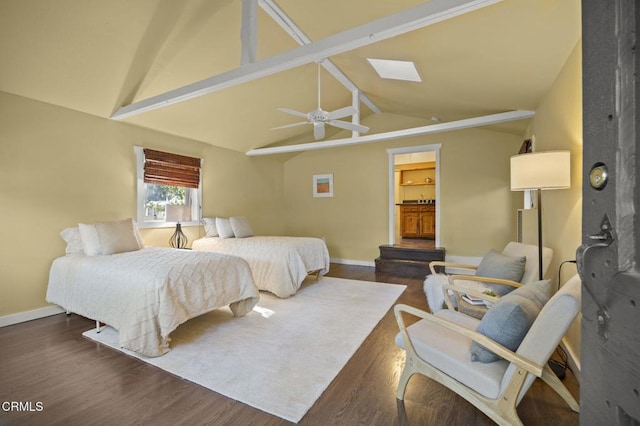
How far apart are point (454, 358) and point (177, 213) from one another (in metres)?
4.25

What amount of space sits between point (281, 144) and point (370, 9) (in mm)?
4287

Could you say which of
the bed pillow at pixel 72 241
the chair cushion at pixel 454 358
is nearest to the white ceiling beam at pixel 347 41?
the bed pillow at pixel 72 241

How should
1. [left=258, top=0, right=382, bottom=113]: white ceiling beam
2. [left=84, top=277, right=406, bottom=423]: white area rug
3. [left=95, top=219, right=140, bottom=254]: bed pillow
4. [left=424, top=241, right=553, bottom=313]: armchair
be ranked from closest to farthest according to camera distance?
[left=84, top=277, right=406, bottom=423]: white area rug, [left=424, top=241, right=553, bottom=313]: armchair, [left=258, top=0, right=382, bottom=113]: white ceiling beam, [left=95, top=219, right=140, bottom=254]: bed pillow

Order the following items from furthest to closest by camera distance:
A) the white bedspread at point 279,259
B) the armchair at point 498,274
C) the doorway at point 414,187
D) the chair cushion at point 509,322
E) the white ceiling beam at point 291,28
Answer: the doorway at point 414,187 → the white bedspread at point 279,259 → the white ceiling beam at point 291,28 → the armchair at point 498,274 → the chair cushion at point 509,322

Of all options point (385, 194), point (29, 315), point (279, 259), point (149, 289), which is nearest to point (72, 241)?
point (29, 315)

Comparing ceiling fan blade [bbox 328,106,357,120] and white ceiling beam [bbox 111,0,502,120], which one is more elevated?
white ceiling beam [bbox 111,0,502,120]

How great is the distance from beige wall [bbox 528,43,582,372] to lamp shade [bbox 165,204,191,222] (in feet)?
15.6

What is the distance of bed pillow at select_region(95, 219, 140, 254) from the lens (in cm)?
332

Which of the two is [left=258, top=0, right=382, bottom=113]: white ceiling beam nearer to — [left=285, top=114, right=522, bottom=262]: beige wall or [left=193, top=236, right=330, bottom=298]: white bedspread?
[left=285, top=114, right=522, bottom=262]: beige wall

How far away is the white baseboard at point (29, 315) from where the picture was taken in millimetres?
3100

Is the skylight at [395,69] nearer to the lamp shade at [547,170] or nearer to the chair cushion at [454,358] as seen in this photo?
the lamp shade at [547,170]

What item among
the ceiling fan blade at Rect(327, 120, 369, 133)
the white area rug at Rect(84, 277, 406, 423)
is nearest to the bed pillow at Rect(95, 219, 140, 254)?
the white area rug at Rect(84, 277, 406, 423)

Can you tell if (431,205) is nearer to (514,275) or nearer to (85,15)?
(514,275)

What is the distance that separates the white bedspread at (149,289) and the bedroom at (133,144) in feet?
2.29
